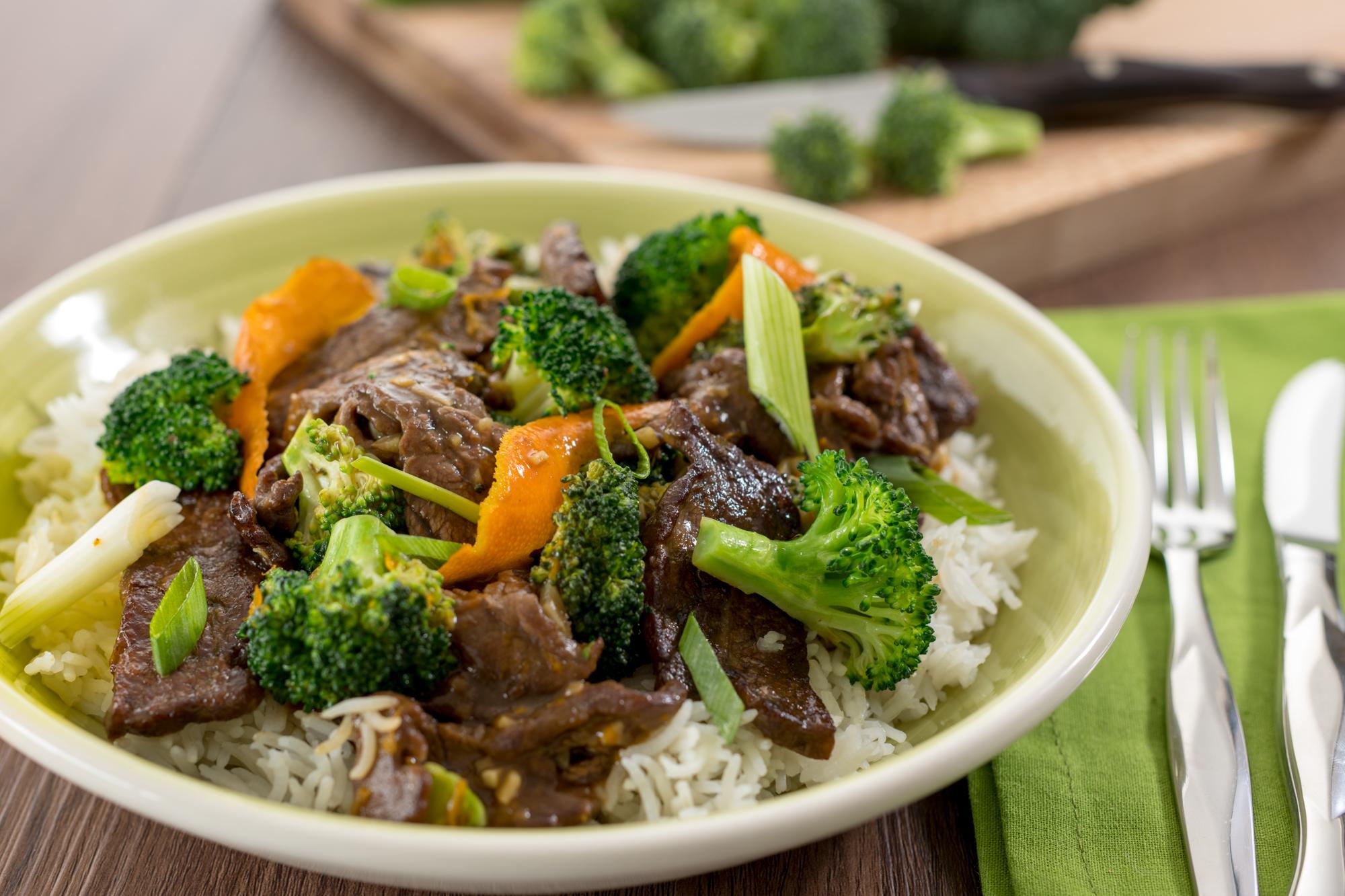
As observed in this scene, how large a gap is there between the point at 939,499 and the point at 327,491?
1.51 meters

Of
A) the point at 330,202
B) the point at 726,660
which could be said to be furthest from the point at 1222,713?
the point at 330,202

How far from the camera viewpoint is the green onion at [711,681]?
84.9 inches

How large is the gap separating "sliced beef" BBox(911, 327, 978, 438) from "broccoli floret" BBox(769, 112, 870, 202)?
5.77ft

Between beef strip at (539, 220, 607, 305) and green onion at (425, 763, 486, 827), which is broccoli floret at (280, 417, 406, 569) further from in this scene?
beef strip at (539, 220, 607, 305)

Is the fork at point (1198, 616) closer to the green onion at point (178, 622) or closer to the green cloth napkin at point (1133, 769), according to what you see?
the green cloth napkin at point (1133, 769)

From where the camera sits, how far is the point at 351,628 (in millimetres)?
Result: 1991

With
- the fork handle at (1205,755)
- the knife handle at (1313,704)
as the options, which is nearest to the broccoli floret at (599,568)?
the fork handle at (1205,755)

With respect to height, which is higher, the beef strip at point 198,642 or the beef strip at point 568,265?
the beef strip at point 568,265

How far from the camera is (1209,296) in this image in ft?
15.7

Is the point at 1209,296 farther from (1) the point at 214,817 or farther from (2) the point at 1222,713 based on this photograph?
(1) the point at 214,817

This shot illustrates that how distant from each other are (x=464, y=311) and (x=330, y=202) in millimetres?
957

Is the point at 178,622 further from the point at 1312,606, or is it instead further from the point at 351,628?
the point at 1312,606

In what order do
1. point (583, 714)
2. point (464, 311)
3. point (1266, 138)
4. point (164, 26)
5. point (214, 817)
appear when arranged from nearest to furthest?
point (214, 817), point (583, 714), point (464, 311), point (1266, 138), point (164, 26)

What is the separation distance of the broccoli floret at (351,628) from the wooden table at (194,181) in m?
0.47
